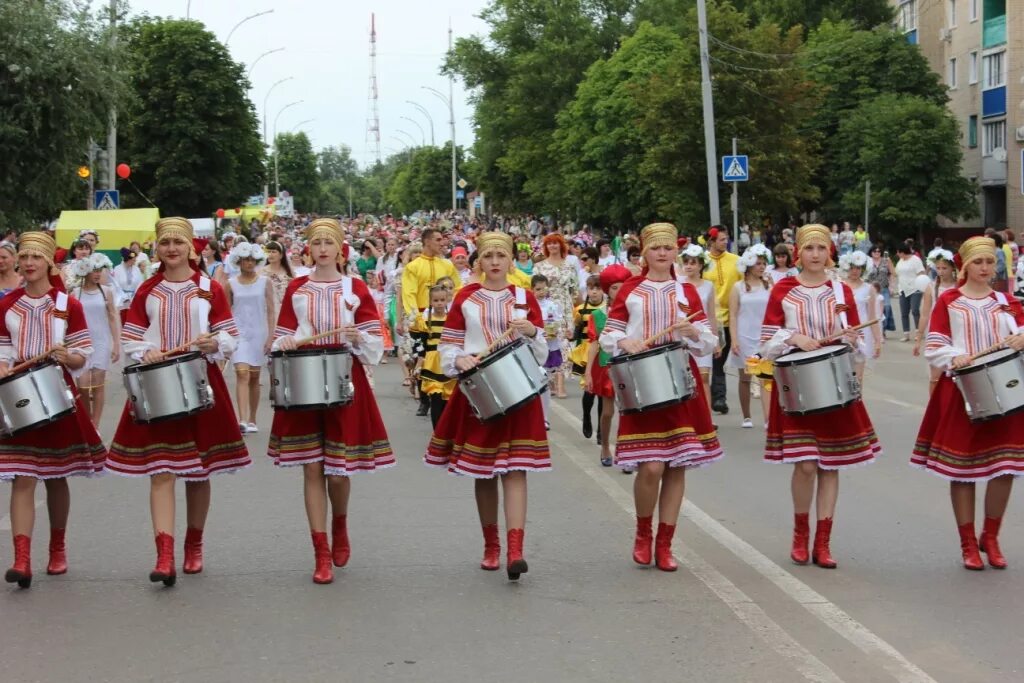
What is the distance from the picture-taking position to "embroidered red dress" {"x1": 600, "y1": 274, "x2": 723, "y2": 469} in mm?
8195

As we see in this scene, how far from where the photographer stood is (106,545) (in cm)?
920

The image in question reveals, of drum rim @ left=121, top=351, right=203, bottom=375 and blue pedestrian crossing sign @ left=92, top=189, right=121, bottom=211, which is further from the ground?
blue pedestrian crossing sign @ left=92, top=189, right=121, bottom=211

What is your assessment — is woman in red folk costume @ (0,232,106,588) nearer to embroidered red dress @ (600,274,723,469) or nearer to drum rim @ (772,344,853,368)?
embroidered red dress @ (600,274,723,469)

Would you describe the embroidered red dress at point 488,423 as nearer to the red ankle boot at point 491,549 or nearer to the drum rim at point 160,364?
the red ankle boot at point 491,549

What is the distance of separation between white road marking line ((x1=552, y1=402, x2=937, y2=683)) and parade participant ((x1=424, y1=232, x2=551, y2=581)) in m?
1.03

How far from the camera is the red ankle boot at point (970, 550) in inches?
324

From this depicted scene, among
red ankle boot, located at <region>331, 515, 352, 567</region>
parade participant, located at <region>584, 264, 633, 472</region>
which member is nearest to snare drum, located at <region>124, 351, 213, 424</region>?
red ankle boot, located at <region>331, 515, 352, 567</region>

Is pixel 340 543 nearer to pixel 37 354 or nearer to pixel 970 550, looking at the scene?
pixel 37 354

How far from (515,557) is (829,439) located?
1772mm

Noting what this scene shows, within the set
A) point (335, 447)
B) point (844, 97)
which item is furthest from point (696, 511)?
point (844, 97)

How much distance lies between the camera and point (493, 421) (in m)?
8.07

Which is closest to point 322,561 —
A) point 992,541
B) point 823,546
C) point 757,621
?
point 757,621

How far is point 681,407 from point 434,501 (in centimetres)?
300

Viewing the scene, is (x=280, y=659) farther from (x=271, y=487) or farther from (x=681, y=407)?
(x=271, y=487)
